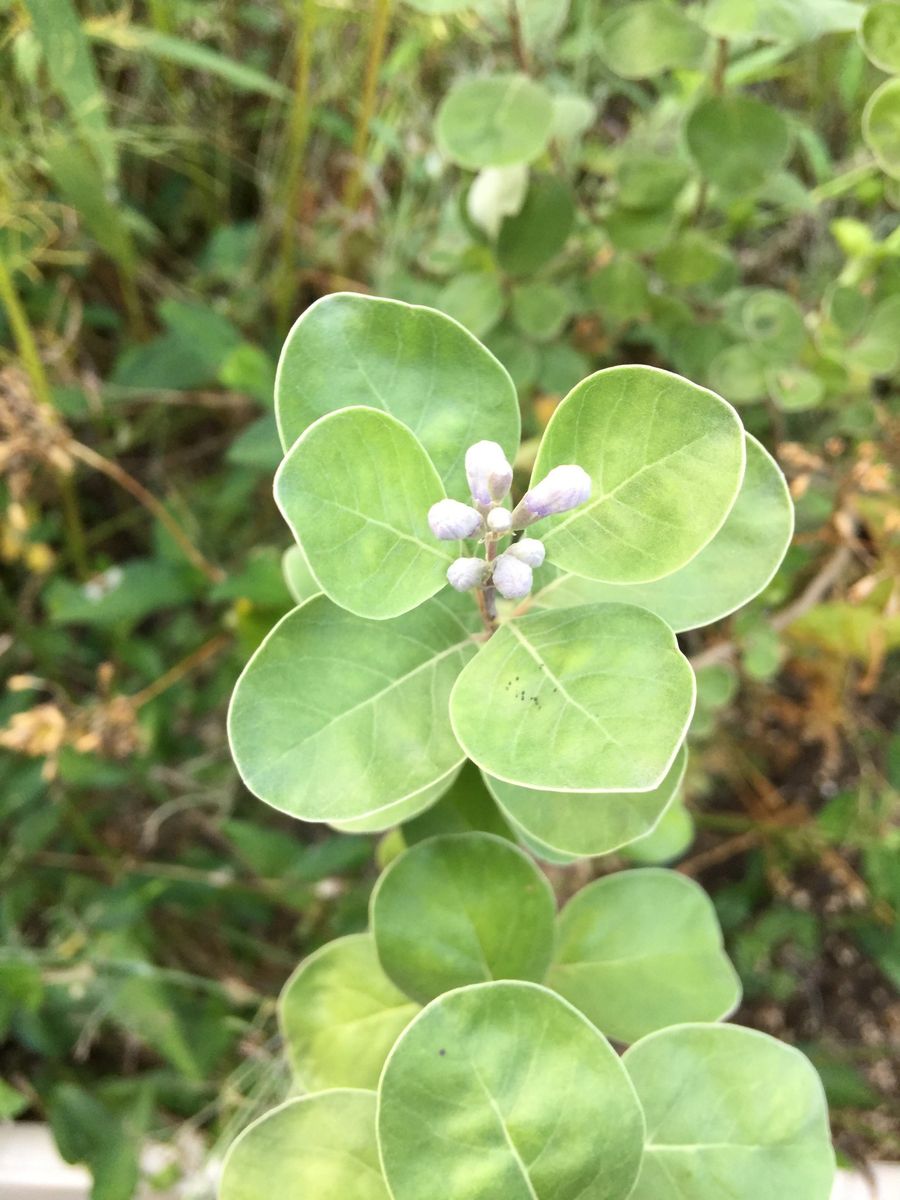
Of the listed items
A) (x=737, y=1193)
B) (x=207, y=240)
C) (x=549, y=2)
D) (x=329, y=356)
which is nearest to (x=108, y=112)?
(x=207, y=240)

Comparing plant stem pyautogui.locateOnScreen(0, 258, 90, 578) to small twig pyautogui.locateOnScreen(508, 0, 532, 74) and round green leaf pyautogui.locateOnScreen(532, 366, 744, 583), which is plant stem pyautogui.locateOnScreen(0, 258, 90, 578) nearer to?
small twig pyautogui.locateOnScreen(508, 0, 532, 74)

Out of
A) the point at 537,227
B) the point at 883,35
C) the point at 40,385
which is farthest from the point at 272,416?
the point at 883,35

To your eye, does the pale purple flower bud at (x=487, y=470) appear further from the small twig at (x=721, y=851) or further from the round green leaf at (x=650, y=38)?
the small twig at (x=721, y=851)

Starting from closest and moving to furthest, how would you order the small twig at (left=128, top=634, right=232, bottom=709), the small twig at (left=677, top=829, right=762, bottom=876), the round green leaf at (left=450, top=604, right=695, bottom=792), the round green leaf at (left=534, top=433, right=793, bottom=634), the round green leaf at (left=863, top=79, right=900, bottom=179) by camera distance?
the round green leaf at (left=450, top=604, right=695, bottom=792), the round green leaf at (left=534, top=433, right=793, bottom=634), the round green leaf at (left=863, top=79, right=900, bottom=179), the small twig at (left=128, top=634, right=232, bottom=709), the small twig at (left=677, top=829, right=762, bottom=876)

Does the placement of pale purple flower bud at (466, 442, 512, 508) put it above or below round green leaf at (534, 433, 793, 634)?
above

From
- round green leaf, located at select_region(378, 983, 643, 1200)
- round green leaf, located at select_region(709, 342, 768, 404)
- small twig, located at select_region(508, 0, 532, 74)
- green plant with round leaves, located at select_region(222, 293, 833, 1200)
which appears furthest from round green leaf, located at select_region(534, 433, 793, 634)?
small twig, located at select_region(508, 0, 532, 74)

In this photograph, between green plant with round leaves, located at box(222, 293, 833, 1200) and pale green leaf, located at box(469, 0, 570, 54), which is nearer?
green plant with round leaves, located at box(222, 293, 833, 1200)
